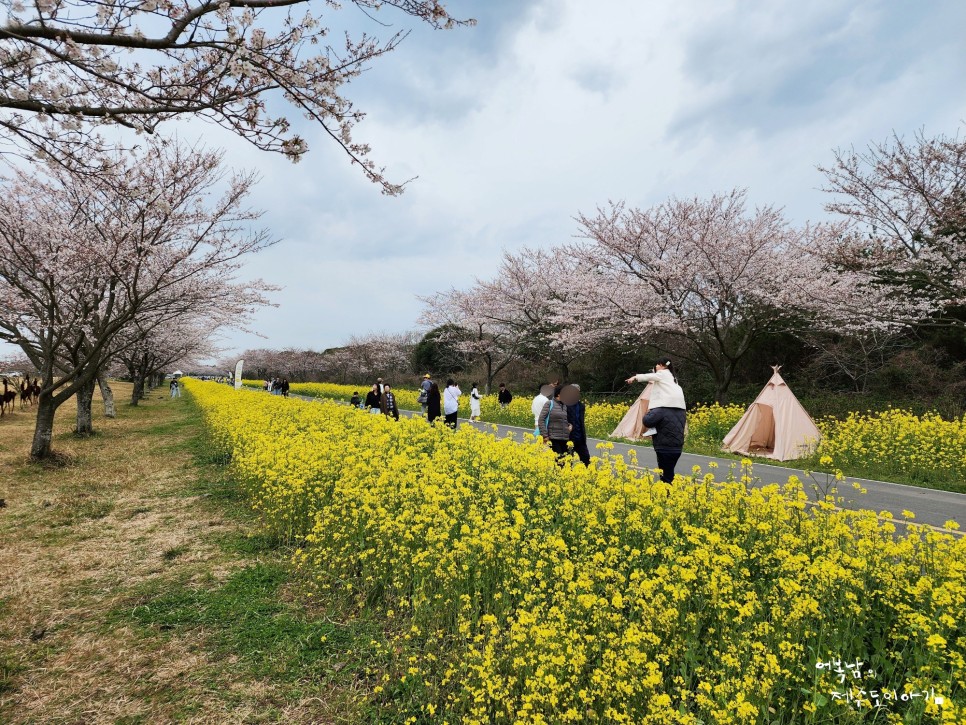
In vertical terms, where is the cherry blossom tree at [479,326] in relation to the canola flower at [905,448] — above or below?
above

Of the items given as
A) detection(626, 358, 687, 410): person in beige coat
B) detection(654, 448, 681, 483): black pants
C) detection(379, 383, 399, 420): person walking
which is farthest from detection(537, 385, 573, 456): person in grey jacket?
detection(379, 383, 399, 420): person walking

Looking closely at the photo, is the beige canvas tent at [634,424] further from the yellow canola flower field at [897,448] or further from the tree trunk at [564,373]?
the tree trunk at [564,373]

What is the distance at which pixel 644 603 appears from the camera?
2656mm

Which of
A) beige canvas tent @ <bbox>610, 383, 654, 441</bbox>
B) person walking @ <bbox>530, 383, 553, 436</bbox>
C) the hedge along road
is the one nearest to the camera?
the hedge along road

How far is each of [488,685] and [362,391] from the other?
3509cm

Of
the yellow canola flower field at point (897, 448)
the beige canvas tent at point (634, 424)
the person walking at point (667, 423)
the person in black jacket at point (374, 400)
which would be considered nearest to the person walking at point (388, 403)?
the person in black jacket at point (374, 400)

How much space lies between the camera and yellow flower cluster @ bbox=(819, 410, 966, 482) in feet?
30.9

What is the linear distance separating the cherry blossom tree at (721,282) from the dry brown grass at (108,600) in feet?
49.2

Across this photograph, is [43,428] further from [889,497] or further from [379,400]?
[889,497]

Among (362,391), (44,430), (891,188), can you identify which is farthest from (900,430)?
(362,391)

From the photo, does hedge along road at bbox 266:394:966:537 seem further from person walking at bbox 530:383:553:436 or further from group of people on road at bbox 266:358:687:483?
group of people on road at bbox 266:358:687:483

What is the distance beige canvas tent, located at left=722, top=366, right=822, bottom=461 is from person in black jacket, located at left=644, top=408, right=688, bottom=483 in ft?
20.3

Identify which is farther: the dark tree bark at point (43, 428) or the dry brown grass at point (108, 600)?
the dark tree bark at point (43, 428)

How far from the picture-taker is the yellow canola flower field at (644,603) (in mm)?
2268
